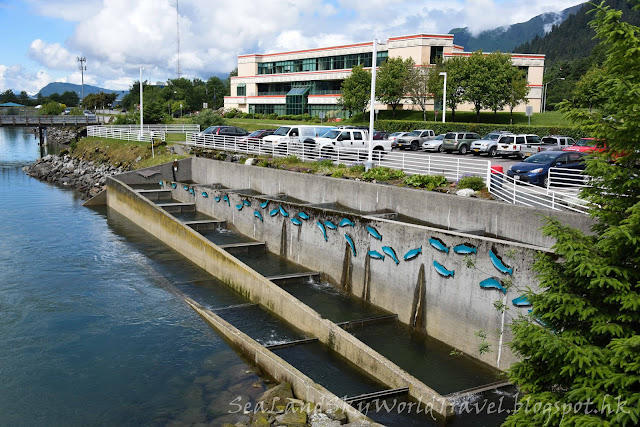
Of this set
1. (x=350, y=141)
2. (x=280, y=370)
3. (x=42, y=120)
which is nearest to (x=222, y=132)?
(x=350, y=141)

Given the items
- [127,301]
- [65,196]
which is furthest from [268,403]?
[65,196]

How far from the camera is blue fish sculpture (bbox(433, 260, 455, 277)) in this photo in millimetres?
15265

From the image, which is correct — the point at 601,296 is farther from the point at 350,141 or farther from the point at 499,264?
the point at 350,141

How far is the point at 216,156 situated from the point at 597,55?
90.1 meters

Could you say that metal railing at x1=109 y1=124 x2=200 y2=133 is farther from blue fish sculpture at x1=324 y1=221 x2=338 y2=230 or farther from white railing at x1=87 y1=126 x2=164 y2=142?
blue fish sculpture at x1=324 y1=221 x2=338 y2=230

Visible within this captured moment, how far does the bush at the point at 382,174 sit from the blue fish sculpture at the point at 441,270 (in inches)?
332

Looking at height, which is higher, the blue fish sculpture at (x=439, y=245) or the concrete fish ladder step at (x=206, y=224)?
the blue fish sculpture at (x=439, y=245)

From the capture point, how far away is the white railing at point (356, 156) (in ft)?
74.5

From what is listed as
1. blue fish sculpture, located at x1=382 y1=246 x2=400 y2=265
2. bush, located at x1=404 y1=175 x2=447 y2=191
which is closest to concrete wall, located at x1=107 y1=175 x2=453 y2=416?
blue fish sculpture, located at x1=382 y1=246 x2=400 y2=265

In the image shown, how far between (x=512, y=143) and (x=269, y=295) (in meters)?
22.5

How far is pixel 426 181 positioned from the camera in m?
22.1

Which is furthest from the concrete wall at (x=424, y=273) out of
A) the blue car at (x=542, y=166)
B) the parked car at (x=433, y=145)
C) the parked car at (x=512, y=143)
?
the parked car at (x=433, y=145)

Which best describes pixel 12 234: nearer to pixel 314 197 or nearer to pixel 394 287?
pixel 314 197

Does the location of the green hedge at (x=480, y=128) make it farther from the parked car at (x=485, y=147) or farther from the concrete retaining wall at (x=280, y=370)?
the concrete retaining wall at (x=280, y=370)
